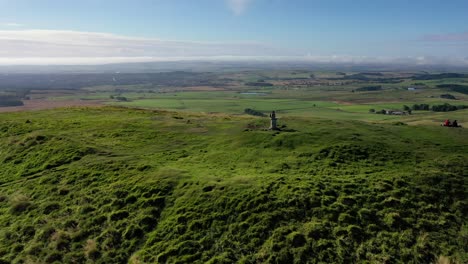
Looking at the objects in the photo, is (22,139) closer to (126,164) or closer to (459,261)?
(126,164)

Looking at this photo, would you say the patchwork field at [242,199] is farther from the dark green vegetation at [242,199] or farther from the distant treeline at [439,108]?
the distant treeline at [439,108]

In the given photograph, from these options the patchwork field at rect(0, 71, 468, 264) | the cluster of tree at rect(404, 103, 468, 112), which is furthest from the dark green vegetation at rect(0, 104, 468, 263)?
the cluster of tree at rect(404, 103, 468, 112)

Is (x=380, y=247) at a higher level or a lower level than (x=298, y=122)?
lower

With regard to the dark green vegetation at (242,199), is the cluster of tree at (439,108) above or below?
below

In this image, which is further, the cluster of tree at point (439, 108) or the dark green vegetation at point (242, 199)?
the cluster of tree at point (439, 108)

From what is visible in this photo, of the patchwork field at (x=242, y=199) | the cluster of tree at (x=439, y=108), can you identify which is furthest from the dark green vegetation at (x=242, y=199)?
the cluster of tree at (x=439, y=108)

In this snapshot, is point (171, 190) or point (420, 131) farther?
point (420, 131)

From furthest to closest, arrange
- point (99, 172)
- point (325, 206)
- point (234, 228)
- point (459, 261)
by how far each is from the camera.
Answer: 1. point (99, 172)
2. point (325, 206)
3. point (234, 228)
4. point (459, 261)

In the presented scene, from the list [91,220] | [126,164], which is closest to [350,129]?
[126,164]
